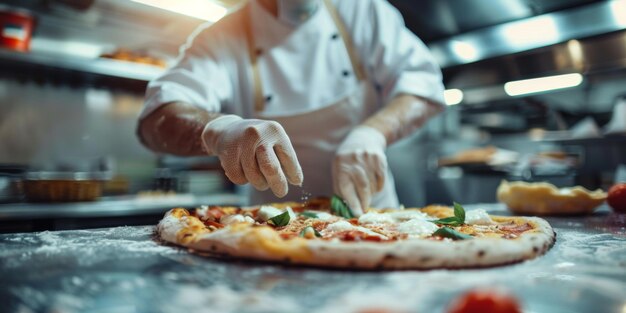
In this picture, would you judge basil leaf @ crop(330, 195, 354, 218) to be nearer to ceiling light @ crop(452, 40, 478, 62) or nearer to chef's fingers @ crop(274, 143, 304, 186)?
chef's fingers @ crop(274, 143, 304, 186)

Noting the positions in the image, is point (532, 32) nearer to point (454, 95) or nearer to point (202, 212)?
point (454, 95)

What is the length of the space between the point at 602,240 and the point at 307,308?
0.89m

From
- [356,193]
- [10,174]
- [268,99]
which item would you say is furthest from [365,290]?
[10,174]

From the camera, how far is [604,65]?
147 inches

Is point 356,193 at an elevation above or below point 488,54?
below

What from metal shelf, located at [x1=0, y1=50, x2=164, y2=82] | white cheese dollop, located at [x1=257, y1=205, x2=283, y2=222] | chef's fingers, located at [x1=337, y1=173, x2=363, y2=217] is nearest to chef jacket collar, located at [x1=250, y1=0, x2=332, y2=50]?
chef's fingers, located at [x1=337, y1=173, x2=363, y2=217]

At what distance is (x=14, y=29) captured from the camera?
3.46 metres

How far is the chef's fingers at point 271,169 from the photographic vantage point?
124 cm

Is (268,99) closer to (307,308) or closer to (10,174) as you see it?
(307,308)

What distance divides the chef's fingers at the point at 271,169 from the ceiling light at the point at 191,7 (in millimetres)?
2045

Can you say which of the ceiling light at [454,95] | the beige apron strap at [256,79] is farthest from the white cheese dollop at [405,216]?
the ceiling light at [454,95]

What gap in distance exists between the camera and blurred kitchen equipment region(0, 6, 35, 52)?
3415mm

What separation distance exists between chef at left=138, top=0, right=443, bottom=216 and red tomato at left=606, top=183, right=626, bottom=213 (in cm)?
75

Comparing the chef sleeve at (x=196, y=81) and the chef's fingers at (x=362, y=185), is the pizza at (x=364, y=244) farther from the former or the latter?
the chef sleeve at (x=196, y=81)
